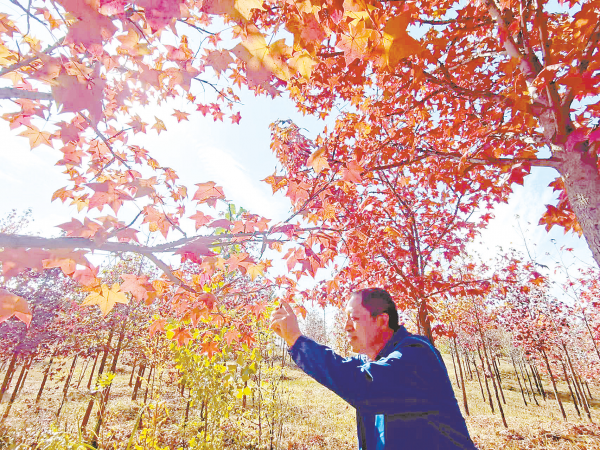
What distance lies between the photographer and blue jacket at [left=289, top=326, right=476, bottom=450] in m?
1.37

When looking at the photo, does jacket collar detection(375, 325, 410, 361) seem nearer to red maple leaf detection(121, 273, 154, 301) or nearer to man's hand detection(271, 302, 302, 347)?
man's hand detection(271, 302, 302, 347)

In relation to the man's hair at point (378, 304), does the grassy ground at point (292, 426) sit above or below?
below

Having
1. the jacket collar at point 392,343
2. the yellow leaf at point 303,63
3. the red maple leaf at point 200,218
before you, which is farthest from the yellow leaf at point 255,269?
the yellow leaf at point 303,63

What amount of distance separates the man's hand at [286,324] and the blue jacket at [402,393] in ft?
0.41

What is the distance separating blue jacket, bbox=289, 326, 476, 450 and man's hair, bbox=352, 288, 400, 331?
389 mm

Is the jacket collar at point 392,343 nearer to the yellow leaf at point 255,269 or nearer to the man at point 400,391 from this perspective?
the man at point 400,391

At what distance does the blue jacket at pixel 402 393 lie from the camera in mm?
1371

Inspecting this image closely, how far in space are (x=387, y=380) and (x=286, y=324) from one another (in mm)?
624

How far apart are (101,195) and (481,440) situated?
1309cm

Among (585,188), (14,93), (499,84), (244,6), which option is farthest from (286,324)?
(499,84)

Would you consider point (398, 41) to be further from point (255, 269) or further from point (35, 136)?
point (35, 136)

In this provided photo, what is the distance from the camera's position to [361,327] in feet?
6.34

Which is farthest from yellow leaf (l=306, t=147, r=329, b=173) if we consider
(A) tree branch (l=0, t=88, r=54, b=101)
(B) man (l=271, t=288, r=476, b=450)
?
(A) tree branch (l=0, t=88, r=54, b=101)

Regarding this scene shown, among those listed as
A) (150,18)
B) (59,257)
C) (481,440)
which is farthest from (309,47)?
(481,440)
